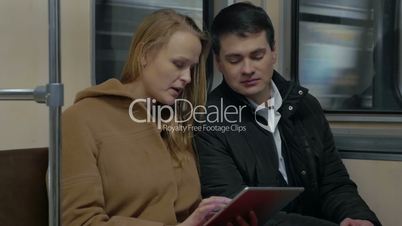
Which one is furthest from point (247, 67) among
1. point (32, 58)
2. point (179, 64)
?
point (32, 58)

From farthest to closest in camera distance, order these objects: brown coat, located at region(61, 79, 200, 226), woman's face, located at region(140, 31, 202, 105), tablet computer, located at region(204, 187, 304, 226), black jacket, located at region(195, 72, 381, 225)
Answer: black jacket, located at region(195, 72, 381, 225) < woman's face, located at region(140, 31, 202, 105) < brown coat, located at region(61, 79, 200, 226) < tablet computer, located at region(204, 187, 304, 226)

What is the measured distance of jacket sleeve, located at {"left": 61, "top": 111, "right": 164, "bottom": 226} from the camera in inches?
53.6

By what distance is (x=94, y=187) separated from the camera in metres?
1.38

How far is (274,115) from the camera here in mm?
1789

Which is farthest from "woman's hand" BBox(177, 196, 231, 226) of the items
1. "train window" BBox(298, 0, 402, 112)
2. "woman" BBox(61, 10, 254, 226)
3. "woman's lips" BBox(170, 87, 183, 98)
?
"train window" BBox(298, 0, 402, 112)

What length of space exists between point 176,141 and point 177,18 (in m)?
0.36

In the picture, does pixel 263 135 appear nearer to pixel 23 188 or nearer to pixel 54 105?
pixel 23 188

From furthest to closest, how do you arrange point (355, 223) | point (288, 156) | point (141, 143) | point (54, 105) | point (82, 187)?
point (288, 156) → point (355, 223) → point (141, 143) → point (82, 187) → point (54, 105)

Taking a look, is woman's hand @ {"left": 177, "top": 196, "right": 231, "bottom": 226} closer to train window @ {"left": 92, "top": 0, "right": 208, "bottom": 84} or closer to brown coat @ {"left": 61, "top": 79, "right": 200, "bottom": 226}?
brown coat @ {"left": 61, "top": 79, "right": 200, "bottom": 226}

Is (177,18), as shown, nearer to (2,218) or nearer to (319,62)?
(319,62)

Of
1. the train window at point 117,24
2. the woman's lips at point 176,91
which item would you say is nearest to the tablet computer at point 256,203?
the woman's lips at point 176,91

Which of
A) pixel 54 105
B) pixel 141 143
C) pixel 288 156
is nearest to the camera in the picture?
pixel 54 105

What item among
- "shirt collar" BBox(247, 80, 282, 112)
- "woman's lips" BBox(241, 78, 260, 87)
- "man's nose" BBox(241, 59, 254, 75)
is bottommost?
"shirt collar" BBox(247, 80, 282, 112)

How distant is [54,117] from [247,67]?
2.63 ft
